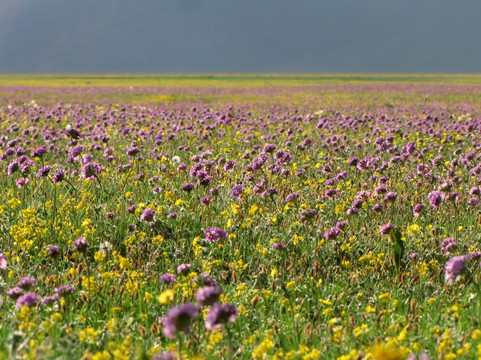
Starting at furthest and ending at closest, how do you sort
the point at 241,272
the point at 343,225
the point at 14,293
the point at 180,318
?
the point at 343,225
the point at 241,272
the point at 14,293
the point at 180,318

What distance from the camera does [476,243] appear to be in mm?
4578

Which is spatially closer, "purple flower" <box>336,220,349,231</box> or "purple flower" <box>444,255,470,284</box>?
"purple flower" <box>444,255,470,284</box>

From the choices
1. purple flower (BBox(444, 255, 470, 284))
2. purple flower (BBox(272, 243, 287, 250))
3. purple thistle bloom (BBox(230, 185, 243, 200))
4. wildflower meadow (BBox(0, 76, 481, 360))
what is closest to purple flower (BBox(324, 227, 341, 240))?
wildflower meadow (BBox(0, 76, 481, 360))

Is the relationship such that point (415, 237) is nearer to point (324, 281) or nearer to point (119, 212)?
point (324, 281)

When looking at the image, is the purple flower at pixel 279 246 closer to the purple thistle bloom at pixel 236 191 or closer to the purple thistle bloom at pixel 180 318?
the purple thistle bloom at pixel 236 191

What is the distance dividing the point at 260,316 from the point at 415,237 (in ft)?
6.94

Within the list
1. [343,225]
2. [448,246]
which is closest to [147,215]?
[343,225]

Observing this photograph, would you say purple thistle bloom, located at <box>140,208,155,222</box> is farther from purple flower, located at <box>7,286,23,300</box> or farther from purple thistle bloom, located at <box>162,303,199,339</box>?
purple thistle bloom, located at <box>162,303,199,339</box>

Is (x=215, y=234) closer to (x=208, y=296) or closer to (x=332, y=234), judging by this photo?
(x=332, y=234)

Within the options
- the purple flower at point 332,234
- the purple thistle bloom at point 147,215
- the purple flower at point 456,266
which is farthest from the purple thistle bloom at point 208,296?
the purple thistle bloom at point 147,215

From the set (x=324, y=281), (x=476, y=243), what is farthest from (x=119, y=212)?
(x=476, y=243)

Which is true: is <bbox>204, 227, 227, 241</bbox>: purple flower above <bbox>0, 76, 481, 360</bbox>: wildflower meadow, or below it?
above

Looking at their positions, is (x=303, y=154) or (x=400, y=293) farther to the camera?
(x=303, y=154)

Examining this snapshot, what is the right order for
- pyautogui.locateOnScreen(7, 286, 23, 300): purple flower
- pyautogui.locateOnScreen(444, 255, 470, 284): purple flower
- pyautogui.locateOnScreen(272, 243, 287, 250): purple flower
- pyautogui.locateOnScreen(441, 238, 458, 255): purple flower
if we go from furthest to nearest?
pyautogui.locateOnScreen(272, 243, 287, 250): purple flower
pyautogui.locateOnScreen(441, 238, 458, 255): purple flower
pyautogui.locateOnScreen(7, 286, 23, 300): purple flower
pyautogui.locateOnScreen(444, 255, 470, 284): purple flower
